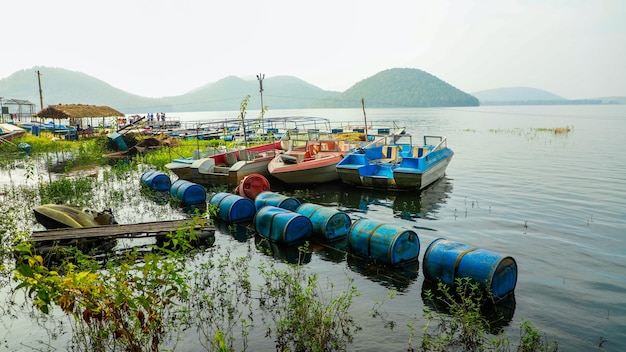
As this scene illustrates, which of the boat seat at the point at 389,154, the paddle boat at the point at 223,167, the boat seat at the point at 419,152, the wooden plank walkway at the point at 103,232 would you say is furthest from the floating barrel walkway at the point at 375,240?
the boat seat at the point at 419,152

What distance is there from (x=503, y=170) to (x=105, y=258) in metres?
24.7

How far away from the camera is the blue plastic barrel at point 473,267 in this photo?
A: 320 inches

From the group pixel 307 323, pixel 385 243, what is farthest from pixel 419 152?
pixel 307 323

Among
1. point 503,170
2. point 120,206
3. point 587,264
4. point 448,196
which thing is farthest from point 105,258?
point 503,170

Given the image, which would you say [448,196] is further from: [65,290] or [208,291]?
[65,290]

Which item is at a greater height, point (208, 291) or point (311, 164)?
point (311, 164)

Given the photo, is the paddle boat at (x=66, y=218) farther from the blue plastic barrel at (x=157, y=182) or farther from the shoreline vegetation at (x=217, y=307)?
the blue plastic barrel at (x=157, y=182)

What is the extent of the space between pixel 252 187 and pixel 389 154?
A: 10476 mm

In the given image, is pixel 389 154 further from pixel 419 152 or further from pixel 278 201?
pixel 278 201

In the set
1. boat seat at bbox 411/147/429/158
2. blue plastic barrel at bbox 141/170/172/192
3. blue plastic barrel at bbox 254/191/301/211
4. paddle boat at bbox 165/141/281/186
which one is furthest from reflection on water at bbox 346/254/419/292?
boat seat at bbox 411/147/429/158

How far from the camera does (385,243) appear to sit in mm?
10117

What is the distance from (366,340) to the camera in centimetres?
732

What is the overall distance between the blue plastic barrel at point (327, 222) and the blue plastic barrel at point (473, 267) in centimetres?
371

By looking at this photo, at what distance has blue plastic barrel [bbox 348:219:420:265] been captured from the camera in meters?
10.1
